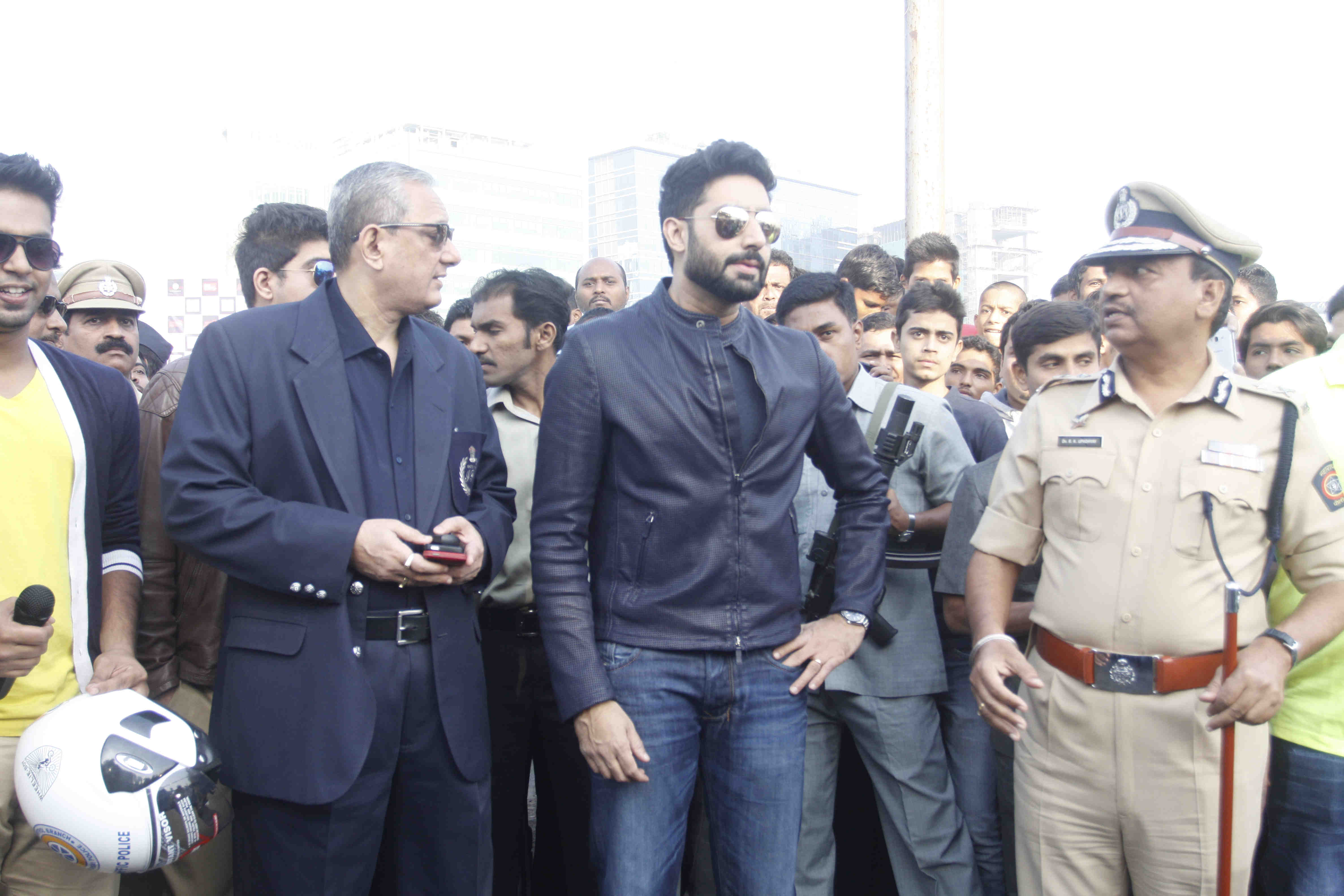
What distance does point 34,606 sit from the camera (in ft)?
7.12

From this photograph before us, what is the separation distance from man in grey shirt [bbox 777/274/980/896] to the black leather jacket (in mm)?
804

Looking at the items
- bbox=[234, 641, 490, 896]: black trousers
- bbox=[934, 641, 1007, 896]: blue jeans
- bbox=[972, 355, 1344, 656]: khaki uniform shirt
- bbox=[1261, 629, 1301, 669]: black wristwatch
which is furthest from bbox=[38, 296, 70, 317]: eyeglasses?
bbox=[1261, 629, 1301, 669]: black wristwatch

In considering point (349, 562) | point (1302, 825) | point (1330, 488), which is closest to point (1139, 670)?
point (1330, 488)

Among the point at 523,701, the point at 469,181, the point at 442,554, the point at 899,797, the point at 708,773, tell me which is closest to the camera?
the point at 442,554

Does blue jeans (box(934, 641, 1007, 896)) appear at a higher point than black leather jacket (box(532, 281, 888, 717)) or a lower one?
lower

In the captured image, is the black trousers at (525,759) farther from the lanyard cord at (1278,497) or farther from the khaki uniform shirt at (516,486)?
the lanyard cord at (1278,497)

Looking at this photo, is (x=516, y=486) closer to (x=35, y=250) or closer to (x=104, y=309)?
(x=35, y=250)

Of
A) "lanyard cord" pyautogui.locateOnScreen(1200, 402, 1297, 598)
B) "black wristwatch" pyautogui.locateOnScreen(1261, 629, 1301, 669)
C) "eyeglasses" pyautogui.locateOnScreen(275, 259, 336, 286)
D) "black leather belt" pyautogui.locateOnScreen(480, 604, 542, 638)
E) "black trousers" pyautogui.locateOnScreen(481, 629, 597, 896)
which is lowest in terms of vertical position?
"black trousers" pyautogui.locateOnScreen(481, 629, 597, 896)

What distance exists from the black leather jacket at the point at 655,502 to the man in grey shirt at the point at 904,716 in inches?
31.7

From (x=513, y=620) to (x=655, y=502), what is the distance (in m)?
1.35

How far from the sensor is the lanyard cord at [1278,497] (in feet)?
7.95

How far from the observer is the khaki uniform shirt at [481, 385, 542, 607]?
3559mm

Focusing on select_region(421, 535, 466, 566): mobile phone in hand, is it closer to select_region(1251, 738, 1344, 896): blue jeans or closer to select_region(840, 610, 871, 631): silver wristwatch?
select_region(840, 610, 871, 631): silver wristwatch

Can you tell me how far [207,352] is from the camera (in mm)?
2449
